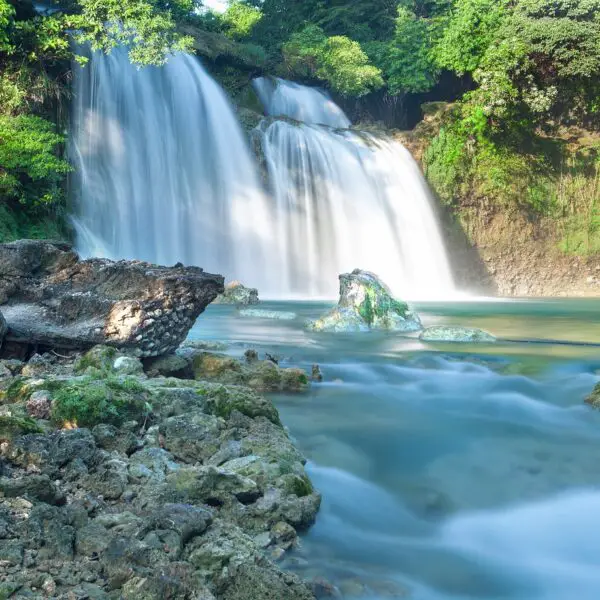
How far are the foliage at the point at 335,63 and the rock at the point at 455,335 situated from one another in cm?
1794

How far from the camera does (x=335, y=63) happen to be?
26609 millimetres

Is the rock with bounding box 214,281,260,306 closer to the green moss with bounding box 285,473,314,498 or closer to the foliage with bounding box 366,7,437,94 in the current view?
the green moss with bounding box 285,473,314,498

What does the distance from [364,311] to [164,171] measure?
36.9 ft

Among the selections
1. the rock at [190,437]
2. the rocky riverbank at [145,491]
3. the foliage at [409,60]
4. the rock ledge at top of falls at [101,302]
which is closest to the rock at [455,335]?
the rock ledge at top of falls at [101,302]

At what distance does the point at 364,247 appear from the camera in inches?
924

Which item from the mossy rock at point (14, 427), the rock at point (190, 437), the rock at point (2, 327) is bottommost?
the rock at point (190, 437)

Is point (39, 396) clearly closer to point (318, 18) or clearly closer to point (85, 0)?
point (85, 0)

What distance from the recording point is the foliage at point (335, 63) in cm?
2647

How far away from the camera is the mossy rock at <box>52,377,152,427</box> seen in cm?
393

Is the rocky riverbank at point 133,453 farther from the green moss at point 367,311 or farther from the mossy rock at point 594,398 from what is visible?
the green moss at point 367,311

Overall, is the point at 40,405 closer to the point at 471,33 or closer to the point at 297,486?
the point at 297,486

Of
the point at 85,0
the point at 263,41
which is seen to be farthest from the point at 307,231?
the point at 263,41

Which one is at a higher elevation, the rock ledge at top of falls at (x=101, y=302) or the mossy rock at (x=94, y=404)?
the rock ledge at top of falls at (x=101, y=302)

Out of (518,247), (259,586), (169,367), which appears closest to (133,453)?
(259,586)
